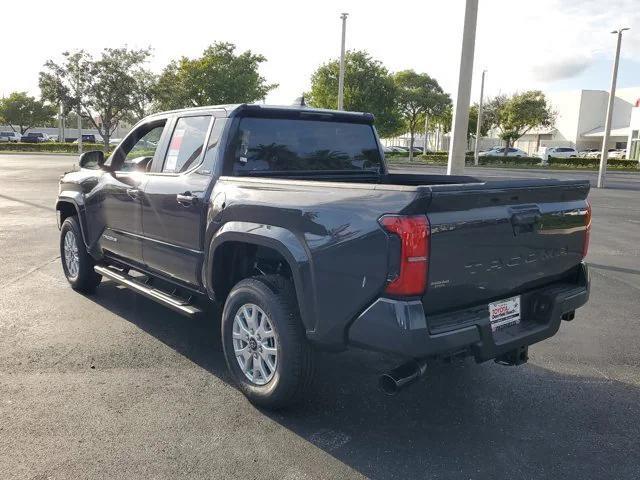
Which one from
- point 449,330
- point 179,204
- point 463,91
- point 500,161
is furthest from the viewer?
point 500,161

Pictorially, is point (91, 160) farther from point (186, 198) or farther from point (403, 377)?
point (403, 377)

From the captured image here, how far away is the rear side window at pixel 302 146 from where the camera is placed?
13.7ft

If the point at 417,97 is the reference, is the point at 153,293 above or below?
below

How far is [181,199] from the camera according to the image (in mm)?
4168

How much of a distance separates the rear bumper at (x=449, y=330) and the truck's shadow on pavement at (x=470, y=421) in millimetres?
571

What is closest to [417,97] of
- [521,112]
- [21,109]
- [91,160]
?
[521,112]

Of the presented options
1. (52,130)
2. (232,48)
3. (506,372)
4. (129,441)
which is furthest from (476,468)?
(52,130)

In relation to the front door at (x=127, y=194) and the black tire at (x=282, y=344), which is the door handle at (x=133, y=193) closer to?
the front door at (x=127, y=194)

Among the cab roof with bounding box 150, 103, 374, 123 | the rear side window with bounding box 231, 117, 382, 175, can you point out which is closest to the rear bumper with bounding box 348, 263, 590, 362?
the rear side window with bounding box 231, 117, 382, 175

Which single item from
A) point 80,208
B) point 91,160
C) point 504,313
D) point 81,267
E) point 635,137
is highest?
point 635,137

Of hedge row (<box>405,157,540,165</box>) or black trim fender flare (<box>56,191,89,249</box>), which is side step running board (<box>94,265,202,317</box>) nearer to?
black trim fender flare (<box>56,191,89,249</box>)

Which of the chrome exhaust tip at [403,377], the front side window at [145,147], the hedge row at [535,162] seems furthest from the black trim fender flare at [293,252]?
the hedge row at [535,162]

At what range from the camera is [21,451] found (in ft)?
10.1

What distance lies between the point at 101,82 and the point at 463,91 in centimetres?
2689
